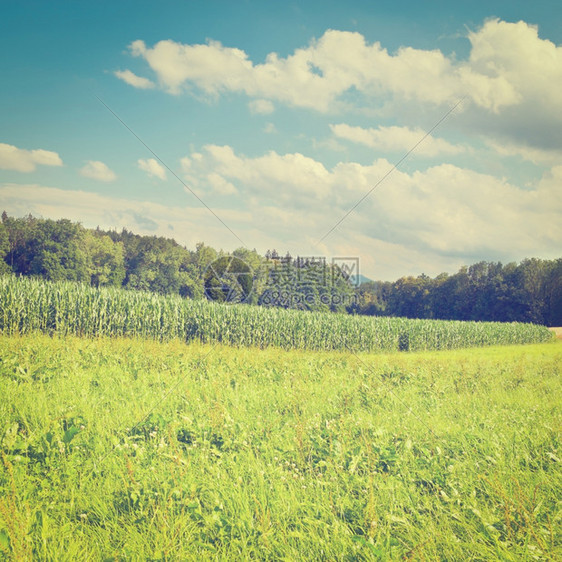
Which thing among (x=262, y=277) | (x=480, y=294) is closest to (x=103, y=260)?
(x=262, y=277)

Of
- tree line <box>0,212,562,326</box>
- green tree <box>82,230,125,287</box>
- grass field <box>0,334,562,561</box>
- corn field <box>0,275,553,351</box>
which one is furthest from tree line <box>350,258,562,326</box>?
grass field <box>0,334,562,561</box>

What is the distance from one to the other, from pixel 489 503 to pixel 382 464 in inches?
45.3

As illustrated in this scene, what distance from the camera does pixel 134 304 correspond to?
54.3 feet

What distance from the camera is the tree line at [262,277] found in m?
36.7

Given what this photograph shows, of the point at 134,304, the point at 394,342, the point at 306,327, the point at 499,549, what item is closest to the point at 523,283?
the point at 394,342

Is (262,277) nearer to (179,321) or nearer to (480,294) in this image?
(179,321)

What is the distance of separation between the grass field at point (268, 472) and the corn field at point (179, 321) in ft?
28.1

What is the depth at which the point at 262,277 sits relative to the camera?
134ft

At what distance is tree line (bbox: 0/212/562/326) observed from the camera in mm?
36656

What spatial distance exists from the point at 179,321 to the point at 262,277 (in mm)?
23431

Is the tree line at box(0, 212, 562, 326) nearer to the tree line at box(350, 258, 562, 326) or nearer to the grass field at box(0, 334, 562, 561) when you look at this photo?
the tree line at box(350, 258, 562, 326)

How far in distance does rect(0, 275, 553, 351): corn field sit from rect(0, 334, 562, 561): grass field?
8.58 meters

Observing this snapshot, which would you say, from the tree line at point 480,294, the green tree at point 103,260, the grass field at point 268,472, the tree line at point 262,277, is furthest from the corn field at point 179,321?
the tree line at point 480,294

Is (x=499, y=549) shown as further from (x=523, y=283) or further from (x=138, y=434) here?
(x=523, y=283)
